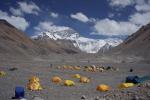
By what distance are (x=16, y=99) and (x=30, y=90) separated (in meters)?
5.94

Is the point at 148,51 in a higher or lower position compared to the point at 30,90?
higher

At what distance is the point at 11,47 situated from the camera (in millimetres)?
197625

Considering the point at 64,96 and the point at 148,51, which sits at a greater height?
the point at 148,51

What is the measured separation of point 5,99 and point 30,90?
17.8 ft

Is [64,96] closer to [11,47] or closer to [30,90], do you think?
[30,90]

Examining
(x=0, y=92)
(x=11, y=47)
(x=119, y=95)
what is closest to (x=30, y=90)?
(x=0, y=92)

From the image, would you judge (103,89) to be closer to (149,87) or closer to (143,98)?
(149,87)

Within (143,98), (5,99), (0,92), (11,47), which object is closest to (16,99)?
(5,99)

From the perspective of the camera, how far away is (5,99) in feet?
76.7

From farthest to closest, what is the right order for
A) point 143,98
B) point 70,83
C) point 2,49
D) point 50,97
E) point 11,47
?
point 11,47 → point 2,49 → point 70,83 → point 50,97 → point 143,98

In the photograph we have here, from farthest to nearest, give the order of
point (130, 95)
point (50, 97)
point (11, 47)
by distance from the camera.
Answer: point (11, 47)
point (50, 97)
point (130, 95)

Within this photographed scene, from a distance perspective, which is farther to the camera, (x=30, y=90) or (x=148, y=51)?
(x=148, y=51)

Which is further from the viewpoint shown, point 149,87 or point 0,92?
point 0,92

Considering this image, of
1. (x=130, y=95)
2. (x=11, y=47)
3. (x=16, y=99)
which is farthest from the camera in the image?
(x=11, y=47)
